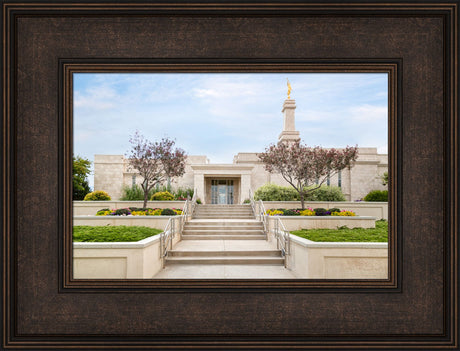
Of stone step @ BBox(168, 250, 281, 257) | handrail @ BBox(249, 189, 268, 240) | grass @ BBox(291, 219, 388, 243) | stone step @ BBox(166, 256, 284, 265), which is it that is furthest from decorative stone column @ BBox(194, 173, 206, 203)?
stone step @ BBox(166, 256, 284, 265)

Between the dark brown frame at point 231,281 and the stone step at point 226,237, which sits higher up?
the dark brown frame at point 231,281

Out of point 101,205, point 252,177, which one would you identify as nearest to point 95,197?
point 101,205

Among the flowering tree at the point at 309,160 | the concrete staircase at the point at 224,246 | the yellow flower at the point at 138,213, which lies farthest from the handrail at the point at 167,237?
the flowering tree at the point at 309,160

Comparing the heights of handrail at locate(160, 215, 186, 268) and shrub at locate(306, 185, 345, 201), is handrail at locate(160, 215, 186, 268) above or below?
below

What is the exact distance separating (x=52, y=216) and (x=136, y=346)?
61.0 inches

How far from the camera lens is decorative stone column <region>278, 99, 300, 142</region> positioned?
17.9 meters

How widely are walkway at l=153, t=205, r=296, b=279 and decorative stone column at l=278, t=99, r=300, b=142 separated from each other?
388 inches

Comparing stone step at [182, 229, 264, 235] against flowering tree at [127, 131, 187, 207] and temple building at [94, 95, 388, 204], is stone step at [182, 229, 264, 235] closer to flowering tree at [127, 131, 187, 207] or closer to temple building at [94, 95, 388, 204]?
flowering tree at [127, 131, 187, 207]

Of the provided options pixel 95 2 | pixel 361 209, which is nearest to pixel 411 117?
pixel 95 2

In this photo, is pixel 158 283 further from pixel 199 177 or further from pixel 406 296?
pixel 199 177

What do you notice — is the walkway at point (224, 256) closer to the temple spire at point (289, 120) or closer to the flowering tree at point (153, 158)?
the flowering tree at point (153, 158)

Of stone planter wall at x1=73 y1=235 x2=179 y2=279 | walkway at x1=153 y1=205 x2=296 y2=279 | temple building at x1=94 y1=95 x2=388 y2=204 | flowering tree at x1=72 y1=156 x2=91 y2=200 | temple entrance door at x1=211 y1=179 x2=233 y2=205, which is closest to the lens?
stone planter wall at x1=73 y1=235 x2=179 y2=279

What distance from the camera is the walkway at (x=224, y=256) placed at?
18.8 ft

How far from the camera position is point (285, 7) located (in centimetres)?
309
